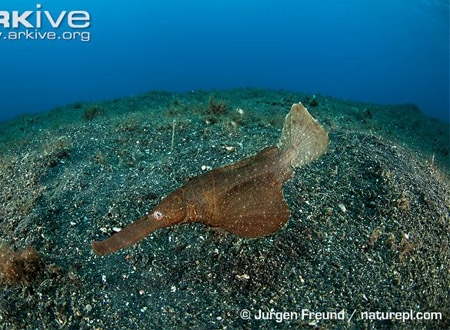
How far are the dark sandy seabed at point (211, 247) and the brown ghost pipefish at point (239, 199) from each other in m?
0.94

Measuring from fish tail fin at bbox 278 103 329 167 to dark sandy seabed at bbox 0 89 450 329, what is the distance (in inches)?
52.6

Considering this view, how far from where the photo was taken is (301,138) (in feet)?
15.3

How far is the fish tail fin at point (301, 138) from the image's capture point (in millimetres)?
4598

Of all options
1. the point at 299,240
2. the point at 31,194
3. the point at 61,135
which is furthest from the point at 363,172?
the point at 61,135

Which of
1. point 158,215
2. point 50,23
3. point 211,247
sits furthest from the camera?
point 50,23

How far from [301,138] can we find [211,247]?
197cm

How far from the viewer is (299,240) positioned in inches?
210

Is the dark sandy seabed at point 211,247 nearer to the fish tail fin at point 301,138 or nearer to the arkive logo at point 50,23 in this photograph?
the fish tail fin at point 301,138

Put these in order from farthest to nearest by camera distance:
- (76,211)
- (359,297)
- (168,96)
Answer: (168,96), (76,211), (359,297)

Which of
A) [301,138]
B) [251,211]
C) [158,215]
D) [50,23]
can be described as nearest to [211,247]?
[251,211]

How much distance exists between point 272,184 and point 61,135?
697 cm

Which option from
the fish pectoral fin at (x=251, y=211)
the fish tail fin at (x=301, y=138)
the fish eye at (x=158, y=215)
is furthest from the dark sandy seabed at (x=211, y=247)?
the fish tail fin at (x=301, y=138)

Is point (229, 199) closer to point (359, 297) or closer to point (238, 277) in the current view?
point (238, 277)

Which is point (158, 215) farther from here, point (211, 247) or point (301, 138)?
point (301, 138)
